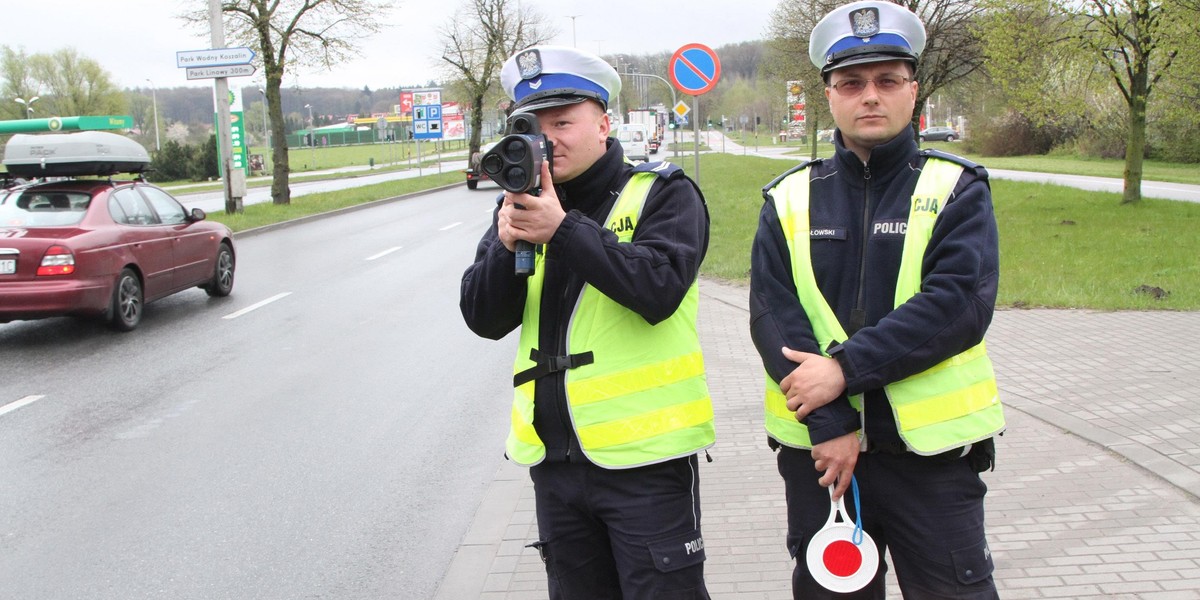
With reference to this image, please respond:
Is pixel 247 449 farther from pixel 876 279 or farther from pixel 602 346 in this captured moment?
pixel 876 279

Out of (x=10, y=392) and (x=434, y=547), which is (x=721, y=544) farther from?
(x=10, y=392)

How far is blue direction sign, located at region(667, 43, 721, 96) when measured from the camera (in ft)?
44.3

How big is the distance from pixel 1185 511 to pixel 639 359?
3110 millimetres

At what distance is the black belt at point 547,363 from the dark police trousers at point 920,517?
605 mm

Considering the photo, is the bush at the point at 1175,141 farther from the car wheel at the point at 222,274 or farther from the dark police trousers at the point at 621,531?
the dark police trousers at the point at 621,531

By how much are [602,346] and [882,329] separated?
670 mm

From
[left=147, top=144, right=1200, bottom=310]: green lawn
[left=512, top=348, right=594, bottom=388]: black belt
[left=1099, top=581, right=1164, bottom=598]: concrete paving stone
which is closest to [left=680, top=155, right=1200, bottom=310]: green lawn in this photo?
[left=147, top=144, right=1200, bottom=310]: green lawn

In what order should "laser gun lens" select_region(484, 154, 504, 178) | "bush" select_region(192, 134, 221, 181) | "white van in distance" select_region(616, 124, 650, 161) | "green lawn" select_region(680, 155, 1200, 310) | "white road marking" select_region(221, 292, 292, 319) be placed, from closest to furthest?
"laser gun lens" select_region(484, 154, 504, 178) → "green lawn" select_region(680, 155, 1200, 310) → "white road marking" select_region(221, 292, 292, 319) → "white van in distance" select_region(616, 124, 650, 161) → "bush" select_region(192, 134, 221, 181)

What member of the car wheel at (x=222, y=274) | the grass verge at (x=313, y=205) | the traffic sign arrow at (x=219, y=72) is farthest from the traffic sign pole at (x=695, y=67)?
the traffic sign arrow at (x=219, y=72)

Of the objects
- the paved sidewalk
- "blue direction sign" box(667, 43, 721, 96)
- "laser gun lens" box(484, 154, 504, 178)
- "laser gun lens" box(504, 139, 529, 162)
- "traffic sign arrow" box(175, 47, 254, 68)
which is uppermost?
"traffic sign arrow" box(175, 47, 254, 68)

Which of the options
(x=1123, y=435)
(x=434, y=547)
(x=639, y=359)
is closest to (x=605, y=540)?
(x=639, y=359)

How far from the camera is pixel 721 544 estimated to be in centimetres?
421

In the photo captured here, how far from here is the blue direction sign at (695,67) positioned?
1349 centimetres

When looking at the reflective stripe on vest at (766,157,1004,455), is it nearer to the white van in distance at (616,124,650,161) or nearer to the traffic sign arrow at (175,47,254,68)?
the traffic sign arrow at (175,47,254,68)
